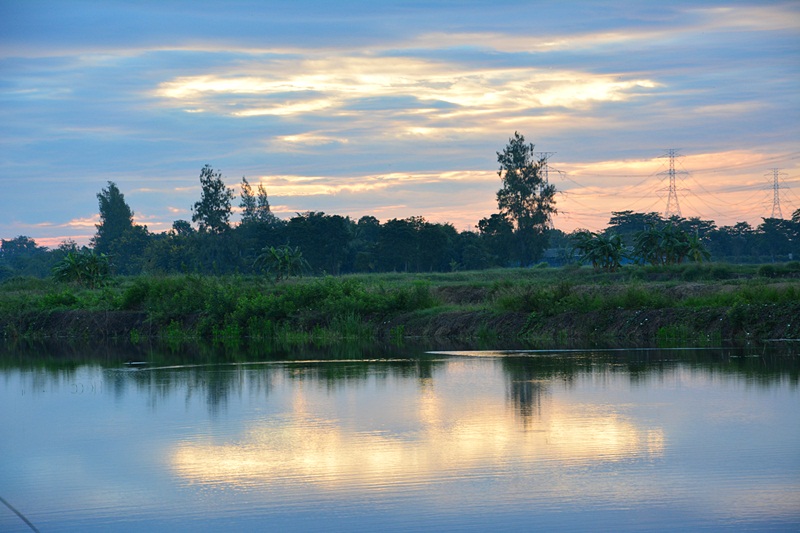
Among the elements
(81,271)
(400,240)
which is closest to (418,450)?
(81,271)

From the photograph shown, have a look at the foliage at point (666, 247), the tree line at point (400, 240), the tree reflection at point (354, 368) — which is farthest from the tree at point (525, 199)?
the tree reflection at point (354, 368)

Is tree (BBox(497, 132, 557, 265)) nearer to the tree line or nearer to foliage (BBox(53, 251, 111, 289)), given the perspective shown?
the tree line

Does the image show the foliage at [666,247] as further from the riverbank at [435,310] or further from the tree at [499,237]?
the tree at [499,237]

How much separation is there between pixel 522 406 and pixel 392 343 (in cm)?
1543

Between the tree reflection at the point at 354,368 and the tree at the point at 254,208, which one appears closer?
the tree reflection at the point at 354,368

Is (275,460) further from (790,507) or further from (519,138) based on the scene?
(519,138)

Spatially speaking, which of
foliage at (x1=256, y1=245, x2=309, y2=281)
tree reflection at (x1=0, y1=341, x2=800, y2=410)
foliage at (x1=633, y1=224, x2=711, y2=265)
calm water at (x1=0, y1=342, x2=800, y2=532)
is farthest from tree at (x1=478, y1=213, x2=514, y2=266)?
calm water at (x1=0, y1=342, x2=800, y2=532)

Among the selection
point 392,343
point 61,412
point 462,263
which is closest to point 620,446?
point 61,412

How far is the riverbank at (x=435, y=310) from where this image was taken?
1097 inches

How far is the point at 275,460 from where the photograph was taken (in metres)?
11.5

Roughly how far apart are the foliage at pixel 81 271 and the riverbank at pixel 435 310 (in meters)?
8.45

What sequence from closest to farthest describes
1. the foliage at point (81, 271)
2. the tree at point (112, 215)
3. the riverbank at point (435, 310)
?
the riverbank at point (435, 310) → the foliage at point (81, 271) → the tree at point (112, 215)

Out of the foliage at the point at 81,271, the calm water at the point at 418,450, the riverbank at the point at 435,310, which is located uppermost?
the foliage at the point at 81,271

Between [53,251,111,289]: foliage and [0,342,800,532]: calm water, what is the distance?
38.7m
